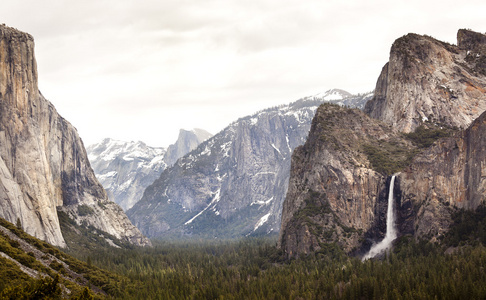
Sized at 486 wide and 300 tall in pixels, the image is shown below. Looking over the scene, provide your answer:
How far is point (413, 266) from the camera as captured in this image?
18738cm

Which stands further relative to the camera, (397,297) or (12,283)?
(397,297)

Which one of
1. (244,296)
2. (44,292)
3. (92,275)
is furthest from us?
(92,275)

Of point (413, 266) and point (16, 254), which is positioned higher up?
point (16, 254)

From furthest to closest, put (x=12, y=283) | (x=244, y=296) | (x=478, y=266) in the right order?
(x=244, y=296) → (x=478, y=266) → (x=12, y=283)

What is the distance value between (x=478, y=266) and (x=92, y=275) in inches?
4885

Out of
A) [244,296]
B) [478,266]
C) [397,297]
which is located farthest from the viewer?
[244,296]

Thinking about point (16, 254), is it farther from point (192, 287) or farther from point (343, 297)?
point (343, 297)

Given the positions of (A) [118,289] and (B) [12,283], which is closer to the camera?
(B) [12,283]

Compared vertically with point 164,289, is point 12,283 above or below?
above

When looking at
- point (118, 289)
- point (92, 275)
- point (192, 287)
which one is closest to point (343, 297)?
point (192, 287)

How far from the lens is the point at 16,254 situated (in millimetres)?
166875

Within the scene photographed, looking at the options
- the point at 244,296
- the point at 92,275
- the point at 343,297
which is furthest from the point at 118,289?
the point at 343,297

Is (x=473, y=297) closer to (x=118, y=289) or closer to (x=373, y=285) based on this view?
(x=373, y=285)

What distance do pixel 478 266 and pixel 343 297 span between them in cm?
4059
